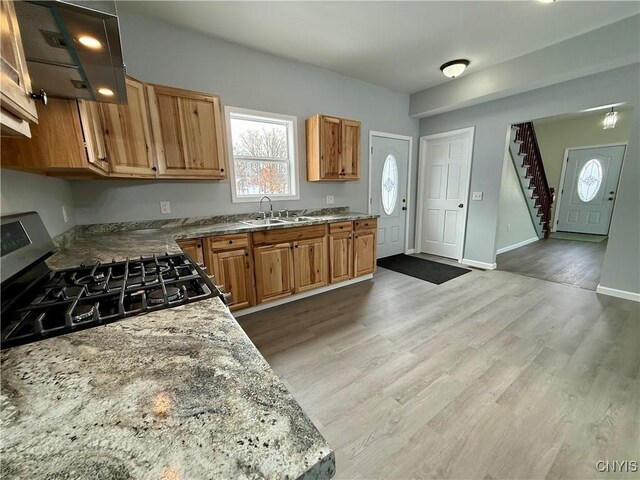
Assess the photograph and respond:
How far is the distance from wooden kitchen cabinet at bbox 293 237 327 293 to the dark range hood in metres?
1.92

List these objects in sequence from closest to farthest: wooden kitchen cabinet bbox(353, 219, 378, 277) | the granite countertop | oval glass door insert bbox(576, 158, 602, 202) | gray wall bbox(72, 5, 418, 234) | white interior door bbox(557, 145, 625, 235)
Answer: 1. the granite countertop
2. gray wall bbox(72, 5, 418, 234)
3. wooden kitchen cabinet bbox(353, 219, 378, 277)
4. white interior door bbox(557, 145, 625, 235)
5. oval glass door insert bbox(576, 158, 602, 202)

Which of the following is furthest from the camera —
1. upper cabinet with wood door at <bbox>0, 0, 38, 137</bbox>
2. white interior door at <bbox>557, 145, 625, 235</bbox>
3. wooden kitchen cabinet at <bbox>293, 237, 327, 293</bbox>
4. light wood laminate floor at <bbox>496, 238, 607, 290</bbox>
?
white interior door at <bbox>557, 145, 625, 235</bbox>

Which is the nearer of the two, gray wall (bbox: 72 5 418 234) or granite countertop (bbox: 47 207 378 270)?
granite countertop (bbox: 47 207 378 270)

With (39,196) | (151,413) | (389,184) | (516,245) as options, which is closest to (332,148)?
(389,184)

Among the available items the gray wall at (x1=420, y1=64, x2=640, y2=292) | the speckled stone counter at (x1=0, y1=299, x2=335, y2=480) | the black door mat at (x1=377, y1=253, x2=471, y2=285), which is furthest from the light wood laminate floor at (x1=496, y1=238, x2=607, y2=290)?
the speckled stone counter at (x1=0, y1=299, x2=335, y2=480)

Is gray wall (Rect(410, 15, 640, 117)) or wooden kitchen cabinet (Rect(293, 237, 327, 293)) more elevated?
gray wall (Rect(410, 15, 640, 117))

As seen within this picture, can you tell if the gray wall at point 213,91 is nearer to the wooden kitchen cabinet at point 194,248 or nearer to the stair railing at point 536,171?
the wooden kitchen cabinet at point 194,248

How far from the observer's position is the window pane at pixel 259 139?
2928 mm

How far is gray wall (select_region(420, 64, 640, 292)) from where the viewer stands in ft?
8.88

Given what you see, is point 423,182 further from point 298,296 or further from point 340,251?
point 298,296

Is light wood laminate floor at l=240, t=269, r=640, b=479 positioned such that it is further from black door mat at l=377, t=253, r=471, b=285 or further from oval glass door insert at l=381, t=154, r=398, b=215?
oval glass door insert at l=381, t=154, r=398, b=215

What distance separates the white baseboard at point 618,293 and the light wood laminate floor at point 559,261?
192 mm

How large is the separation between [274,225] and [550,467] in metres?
2.38

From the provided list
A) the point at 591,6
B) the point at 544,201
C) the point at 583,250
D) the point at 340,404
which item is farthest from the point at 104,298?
the point at 544,201
